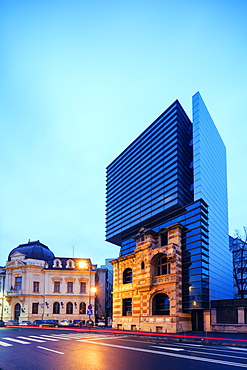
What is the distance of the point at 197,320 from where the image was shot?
35000 mm

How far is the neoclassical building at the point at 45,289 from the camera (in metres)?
67.8

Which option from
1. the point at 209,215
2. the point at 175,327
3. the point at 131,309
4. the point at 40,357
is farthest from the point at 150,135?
the point at 40,357

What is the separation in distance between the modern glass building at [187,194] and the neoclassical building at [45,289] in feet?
56.2

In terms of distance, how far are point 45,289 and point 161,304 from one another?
3911cm

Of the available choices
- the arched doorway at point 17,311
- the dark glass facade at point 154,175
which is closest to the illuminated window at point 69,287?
the arched doorway at point 17,311

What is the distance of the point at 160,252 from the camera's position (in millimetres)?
37781

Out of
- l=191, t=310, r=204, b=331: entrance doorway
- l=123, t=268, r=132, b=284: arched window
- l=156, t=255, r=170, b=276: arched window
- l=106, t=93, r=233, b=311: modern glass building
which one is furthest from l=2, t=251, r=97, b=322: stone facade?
l=191, t=310, r=204, b=331: entrance doorway

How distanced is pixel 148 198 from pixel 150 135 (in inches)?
416

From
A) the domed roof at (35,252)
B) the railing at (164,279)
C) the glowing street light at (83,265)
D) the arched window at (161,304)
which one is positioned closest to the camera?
the railing at (164,279)

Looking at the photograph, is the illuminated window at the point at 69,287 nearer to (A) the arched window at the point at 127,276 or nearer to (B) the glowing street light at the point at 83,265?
(B) the glowing street light at the point at 83,265

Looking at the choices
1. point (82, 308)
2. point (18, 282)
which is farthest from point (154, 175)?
point (18, 282)

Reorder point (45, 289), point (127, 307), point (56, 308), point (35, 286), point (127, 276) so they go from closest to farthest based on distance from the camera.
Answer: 1. point (127, 307)
2. point (127, 276)
3. point (56, 308)
4. point (45, 289)
5. point (35, 286)

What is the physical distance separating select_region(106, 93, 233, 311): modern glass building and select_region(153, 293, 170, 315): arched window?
7.30 feet

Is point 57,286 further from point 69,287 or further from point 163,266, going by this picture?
point 163,266
